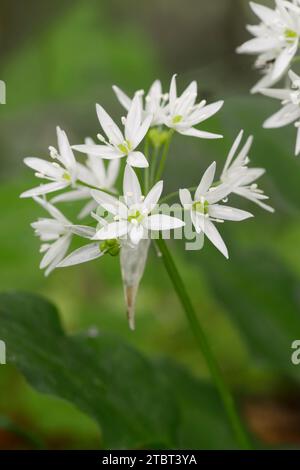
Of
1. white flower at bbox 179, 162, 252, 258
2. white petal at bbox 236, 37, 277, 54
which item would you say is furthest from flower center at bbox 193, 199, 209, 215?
white petal at bbox 236, 37, 277, 54

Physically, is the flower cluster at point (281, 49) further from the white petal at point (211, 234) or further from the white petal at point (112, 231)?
the white petal at point (112, 231)

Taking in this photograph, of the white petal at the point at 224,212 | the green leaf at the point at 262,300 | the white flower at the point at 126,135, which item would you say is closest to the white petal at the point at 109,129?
the white flower at the point at 126,135

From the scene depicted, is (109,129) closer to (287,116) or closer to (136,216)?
(136,216)

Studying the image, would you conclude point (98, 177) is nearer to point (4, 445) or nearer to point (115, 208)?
point (115, 208)

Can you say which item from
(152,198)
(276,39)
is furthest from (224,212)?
(276,39)

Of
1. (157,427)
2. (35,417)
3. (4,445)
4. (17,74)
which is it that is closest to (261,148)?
(157,427)

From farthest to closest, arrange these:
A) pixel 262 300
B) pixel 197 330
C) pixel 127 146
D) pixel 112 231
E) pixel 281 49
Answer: pixel 262 300
pixel 281 49
pixel 197 330
pixel 127 146
pixel 112 231

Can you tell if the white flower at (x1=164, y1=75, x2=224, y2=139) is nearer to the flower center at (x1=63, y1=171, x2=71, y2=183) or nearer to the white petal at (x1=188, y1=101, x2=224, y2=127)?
the white petal at (x1=188, y1=101, x2=224, y2=127)

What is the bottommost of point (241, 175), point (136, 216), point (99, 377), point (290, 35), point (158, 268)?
point (99, 377)
